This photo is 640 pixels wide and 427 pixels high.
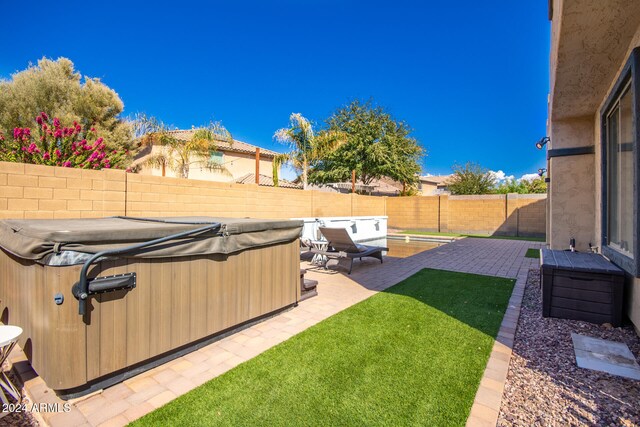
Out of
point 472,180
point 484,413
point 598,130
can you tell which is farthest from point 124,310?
point 472,180

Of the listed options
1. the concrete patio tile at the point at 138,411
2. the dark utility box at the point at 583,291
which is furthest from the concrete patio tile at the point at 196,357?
the dark utility box at the point at 583,291

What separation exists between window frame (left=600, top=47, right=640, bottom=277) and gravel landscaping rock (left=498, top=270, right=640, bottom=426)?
0.97 m

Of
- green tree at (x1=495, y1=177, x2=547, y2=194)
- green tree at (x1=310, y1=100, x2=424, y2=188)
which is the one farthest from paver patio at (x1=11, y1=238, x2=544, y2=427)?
green tree at (x1=495, y1=177, x2=547, y2=194)

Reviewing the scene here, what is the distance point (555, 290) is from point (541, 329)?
76 centimetres

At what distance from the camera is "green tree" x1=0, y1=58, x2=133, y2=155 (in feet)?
58.1

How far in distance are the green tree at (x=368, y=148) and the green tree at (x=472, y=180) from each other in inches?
176

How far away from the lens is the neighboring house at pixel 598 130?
3417 millimetres

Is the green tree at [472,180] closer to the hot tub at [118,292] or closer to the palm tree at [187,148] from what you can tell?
the palm tree at [187,148]

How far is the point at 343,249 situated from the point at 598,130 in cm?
573

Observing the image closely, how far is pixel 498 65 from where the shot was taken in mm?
20031

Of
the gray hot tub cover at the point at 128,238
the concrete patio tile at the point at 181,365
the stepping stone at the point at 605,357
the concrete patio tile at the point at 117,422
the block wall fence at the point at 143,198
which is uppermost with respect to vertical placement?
the block wall fence at the point at 143,198

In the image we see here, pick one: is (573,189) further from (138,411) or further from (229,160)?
(229,160)

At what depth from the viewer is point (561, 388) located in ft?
9.02

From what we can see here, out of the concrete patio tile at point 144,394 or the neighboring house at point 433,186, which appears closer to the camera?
the concrete patio tile at point 144,394
